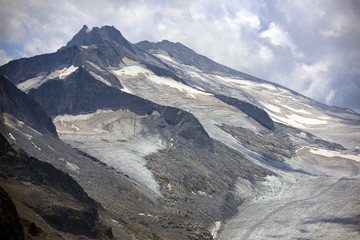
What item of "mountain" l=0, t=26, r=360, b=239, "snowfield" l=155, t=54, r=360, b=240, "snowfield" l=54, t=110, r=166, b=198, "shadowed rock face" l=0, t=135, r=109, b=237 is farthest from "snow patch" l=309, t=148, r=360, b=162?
"shadowed rock face" l=0, t=135, r=109, b=237

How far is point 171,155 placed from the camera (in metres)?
63.0

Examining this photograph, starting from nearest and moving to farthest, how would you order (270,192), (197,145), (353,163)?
(270,192), (197,145), (353,163)

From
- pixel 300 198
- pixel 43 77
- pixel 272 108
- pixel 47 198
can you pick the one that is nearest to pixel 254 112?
pixel 272 108

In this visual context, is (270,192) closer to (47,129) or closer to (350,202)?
(350,202)

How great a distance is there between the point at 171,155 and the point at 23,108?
2858cm

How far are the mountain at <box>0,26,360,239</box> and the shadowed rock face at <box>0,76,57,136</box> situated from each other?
1.02 ft

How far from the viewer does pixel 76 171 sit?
42.8 m

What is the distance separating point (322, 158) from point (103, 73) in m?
69.8

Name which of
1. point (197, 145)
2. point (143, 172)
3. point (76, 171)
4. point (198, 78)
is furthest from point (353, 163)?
point (198, 78)

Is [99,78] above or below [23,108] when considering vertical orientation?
above

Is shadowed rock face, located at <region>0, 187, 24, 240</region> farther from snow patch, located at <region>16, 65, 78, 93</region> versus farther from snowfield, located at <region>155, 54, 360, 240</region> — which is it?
snow patch, located at <region>16, 65, 78, 93</region>

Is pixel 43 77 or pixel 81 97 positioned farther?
pixel 43 77

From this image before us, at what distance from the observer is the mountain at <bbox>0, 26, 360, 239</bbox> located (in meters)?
40.8

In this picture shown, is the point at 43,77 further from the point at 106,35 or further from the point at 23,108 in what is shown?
the point at 106,35
